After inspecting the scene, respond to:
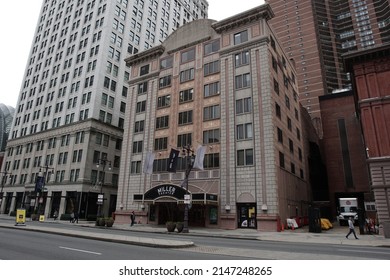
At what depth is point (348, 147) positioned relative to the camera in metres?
61.0

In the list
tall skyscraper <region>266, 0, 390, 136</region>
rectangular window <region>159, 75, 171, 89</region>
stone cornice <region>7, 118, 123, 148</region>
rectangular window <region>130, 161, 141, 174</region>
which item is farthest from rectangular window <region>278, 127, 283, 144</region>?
tall skyscraper <region>266, 0, 390, 136</region>

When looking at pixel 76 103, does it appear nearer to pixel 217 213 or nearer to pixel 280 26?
pixel 217 213

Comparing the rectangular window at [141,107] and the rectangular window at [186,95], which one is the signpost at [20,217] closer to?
the rectangular window at [141,107]

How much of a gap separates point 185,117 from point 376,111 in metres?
23.7

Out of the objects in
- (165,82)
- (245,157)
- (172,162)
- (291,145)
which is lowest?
(172,162)

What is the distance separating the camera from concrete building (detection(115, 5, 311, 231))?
3441 cm

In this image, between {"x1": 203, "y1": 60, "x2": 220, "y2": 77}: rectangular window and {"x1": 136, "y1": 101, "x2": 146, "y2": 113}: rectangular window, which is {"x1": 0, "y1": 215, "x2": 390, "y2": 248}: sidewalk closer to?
{"x1": 203, "y1": 60, "x2": 220, "y2": 77}: rectangular window

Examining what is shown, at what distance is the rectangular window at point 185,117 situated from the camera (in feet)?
136

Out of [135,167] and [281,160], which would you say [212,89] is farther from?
[135,167]

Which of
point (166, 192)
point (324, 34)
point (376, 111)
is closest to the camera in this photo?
point (376, 111)

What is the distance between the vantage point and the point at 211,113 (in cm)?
3975

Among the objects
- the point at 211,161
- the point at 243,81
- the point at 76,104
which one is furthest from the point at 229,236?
the point at 76,104

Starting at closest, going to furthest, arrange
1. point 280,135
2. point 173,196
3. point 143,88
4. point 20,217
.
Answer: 1. point 20,217
2. point 173,196
3. point 280,135
4. point 143,88

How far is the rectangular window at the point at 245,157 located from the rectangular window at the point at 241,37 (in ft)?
52.7
